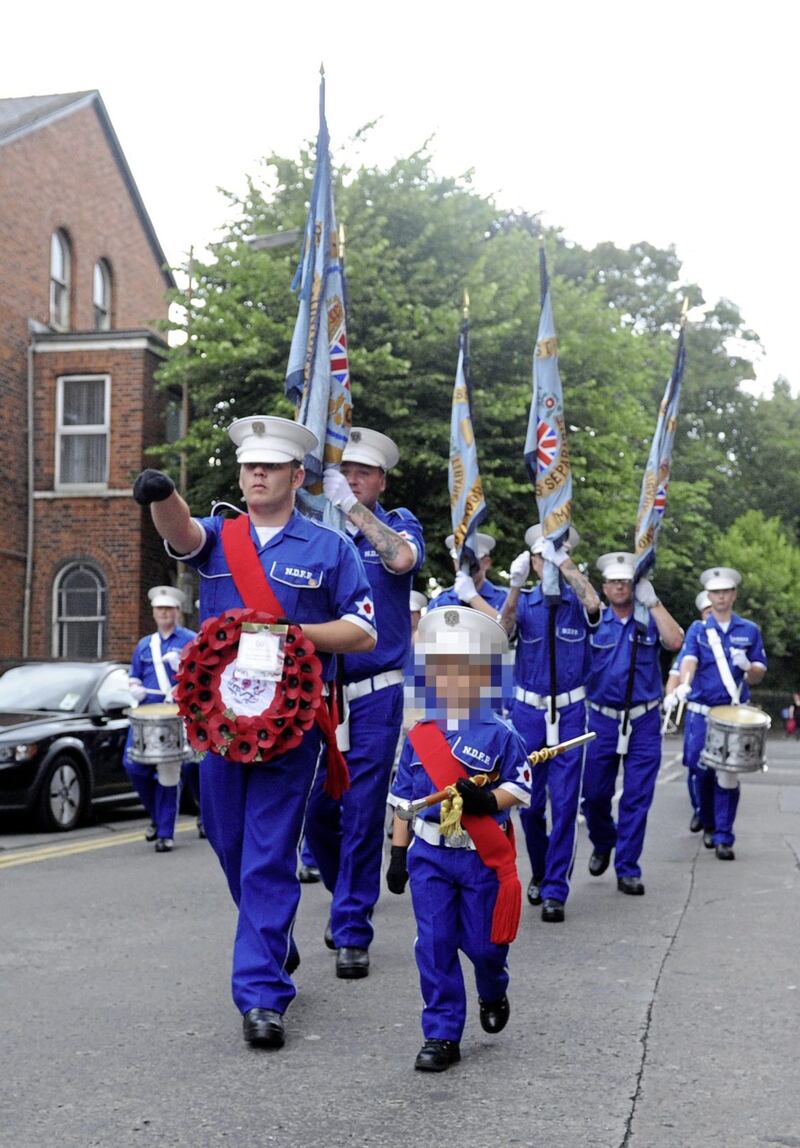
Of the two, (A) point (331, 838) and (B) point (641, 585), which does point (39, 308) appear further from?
(A) point (331, 838)

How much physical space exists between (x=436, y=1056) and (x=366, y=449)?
296 cm

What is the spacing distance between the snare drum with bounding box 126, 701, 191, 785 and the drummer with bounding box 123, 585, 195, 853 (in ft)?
0.37

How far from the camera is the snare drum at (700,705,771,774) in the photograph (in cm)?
1162

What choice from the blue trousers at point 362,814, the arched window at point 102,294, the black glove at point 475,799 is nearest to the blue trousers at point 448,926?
the black glove at point 475,799

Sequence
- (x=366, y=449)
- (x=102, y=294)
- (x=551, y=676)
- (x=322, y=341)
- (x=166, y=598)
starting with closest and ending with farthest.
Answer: (x=366, y=449), (x=322, y=341), (x=551, y=676), (x=166, y=598), (x=102, y=294)

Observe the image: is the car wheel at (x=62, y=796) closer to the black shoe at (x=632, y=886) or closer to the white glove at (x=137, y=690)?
the white glove at (x=137, y=690)

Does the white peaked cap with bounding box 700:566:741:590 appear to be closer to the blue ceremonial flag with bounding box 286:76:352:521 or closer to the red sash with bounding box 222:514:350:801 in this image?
the blue ceremonial flag with bounding box 286:76:352:521

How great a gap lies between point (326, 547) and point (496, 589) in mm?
4793

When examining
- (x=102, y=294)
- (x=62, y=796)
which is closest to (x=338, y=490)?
(x=62, y=796)

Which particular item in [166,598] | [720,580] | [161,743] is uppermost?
[720,580]

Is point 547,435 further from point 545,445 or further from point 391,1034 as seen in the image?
point 391,1034

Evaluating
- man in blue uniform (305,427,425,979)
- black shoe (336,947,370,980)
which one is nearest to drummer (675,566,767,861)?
man in blue uniform (305,427,425,979)

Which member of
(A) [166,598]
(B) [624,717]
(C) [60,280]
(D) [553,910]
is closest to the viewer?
(D) [553,910]

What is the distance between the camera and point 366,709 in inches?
281
